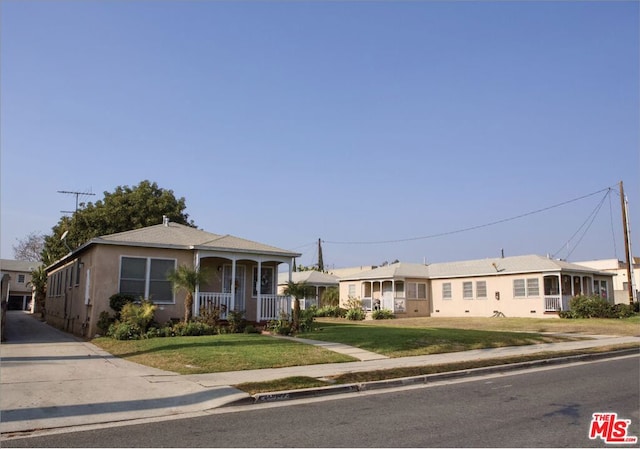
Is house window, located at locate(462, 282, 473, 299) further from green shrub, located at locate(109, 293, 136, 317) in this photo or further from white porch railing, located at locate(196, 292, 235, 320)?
green shrub, located at locate(109, 293, 136, 317)

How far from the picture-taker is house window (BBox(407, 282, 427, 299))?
39.9 m

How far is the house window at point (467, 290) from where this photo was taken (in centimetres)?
3850

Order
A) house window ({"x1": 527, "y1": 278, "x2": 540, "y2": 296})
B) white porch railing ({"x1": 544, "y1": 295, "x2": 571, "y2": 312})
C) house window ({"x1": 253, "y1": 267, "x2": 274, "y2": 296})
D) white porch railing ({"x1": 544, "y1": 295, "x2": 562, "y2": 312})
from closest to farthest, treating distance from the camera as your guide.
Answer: house window ({"x1": 253, "y1": 267, "x2": 274, "y2": 296})
white porch railing ({"x1": 544, "y1": 295, "x2": 571, "y2": 312})
white porch railing ({"x1": 544, "y1": 295, "x2": 562, "y2": 312})
house window ({"x1": 527, "y1": 278, "x2": 540, "y2": 296})

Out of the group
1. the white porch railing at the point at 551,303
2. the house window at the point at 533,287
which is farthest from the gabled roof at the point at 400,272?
the white porch railing at the point at 551,303

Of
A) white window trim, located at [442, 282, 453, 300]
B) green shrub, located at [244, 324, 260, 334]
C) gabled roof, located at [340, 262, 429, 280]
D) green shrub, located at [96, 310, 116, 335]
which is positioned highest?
gabled roof, located at [340, 262, 429, 280]

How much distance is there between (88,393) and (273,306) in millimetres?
13237

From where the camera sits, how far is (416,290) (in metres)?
40.4

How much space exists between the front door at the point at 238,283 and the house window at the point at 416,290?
19.8 meters

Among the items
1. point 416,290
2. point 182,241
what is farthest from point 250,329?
point 416,290

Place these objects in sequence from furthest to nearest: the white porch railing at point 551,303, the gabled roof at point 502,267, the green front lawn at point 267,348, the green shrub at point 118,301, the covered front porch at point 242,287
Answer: the gabled roof at point 502,267
the white porch railing at point 551,303
the covered front porch at point 242,287
the green shrub at point 118,301
the green front lawn at point 267,348

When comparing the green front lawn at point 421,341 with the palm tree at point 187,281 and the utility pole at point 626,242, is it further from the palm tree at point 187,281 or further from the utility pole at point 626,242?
the utility pole at point 626,242

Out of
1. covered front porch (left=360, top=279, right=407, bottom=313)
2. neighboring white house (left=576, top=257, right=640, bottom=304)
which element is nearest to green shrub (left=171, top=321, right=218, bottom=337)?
covered front porch (left=360, top=279, right=407, bottom=313)

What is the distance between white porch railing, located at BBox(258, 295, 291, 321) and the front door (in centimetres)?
100

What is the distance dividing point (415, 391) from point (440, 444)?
3855 millimetres
